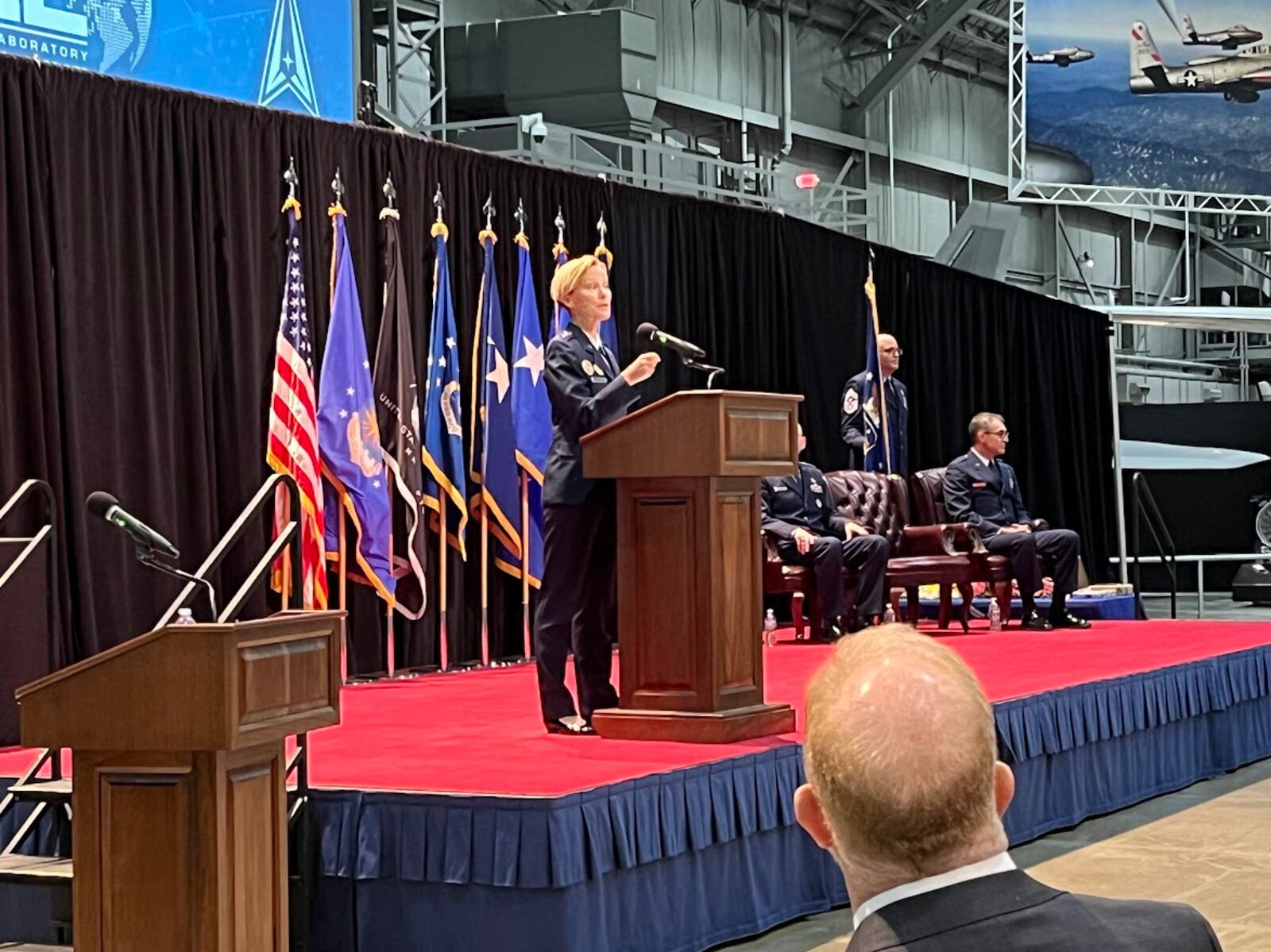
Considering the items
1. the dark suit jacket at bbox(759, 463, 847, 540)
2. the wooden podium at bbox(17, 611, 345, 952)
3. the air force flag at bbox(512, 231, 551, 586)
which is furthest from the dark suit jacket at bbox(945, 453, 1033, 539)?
the wooden podium at bbox(17, 611, 345, 952)

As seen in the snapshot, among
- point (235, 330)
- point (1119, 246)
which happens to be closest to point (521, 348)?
point (235, 330)

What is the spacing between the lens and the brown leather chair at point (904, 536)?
9219mm

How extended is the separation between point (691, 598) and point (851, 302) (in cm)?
693

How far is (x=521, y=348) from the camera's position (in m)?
8.45

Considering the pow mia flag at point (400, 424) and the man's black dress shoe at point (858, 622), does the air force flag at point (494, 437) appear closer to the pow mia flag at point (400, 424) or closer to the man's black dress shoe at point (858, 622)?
the pow mia flag at point (400, 424)

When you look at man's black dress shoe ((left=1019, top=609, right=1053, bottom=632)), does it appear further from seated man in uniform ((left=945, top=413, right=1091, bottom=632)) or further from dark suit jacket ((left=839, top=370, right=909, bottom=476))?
dark suit jacket ((left=839, top=370, right=909, bottom=476))

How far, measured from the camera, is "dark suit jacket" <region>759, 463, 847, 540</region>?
905 cm

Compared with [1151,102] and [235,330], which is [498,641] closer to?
[235,330]

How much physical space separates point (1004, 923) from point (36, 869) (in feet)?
9.86

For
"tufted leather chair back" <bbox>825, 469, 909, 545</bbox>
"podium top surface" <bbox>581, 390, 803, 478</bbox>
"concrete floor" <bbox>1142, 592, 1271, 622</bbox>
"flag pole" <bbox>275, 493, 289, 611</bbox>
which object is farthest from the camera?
"concrete floor" <bbox>1142, 592, 1271, 622</bbox>

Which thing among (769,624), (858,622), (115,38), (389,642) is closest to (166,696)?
(389,642)

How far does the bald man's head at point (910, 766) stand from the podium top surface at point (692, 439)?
3.51 m

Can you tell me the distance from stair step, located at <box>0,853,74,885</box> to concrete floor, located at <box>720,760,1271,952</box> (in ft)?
5.39

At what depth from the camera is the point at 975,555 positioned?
9297 millimetres
